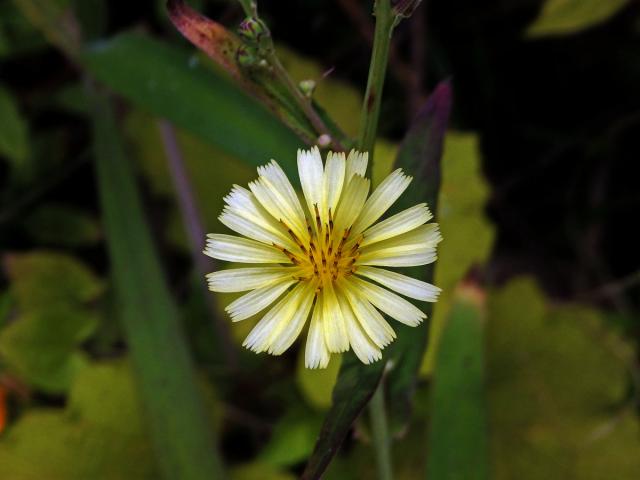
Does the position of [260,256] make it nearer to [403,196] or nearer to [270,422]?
[403,196]

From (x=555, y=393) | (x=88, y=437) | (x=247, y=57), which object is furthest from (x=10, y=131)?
(x=555, y=393)

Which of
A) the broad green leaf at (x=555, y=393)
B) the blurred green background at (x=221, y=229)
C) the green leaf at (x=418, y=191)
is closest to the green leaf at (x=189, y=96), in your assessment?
the blurred green background at (x=221, y=229)

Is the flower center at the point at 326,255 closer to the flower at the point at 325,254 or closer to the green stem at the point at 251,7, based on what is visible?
the flower at the point at 325,254

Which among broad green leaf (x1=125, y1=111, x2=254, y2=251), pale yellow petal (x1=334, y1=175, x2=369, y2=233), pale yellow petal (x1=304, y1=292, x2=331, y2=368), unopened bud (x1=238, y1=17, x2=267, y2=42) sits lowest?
pale yellow petal (x1=304, y1=292, x2=331, y2=368)

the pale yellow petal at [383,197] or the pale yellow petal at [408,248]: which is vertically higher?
the pale yellow petal at [383,197]

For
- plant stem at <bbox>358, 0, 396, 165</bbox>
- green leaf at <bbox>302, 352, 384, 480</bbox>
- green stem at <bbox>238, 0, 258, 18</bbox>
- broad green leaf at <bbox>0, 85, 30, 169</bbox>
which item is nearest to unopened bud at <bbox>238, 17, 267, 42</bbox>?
green stem at <bbox>238, 0, 258, 18</bbox>

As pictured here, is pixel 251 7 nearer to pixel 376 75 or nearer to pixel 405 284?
pixel 376 75

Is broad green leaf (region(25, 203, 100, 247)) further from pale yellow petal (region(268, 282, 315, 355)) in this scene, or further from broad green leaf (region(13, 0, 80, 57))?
pale yellow petal (region(268, 282, 315, 355))
